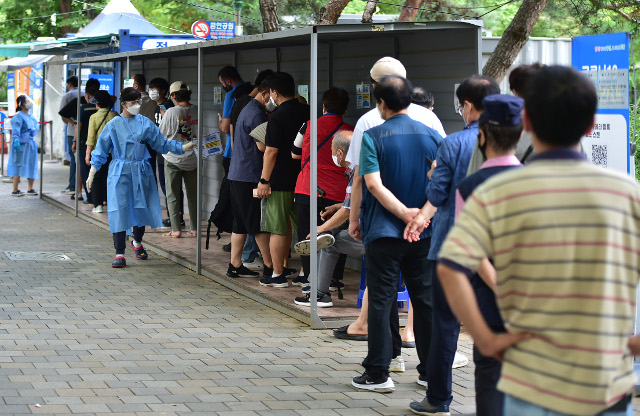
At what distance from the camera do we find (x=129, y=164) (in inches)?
415

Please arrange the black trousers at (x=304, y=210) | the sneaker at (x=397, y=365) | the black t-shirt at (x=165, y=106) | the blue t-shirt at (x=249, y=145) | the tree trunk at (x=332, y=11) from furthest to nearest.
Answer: the tree trunk at (x=332, y=11)
the black t-shirt at (x=165, y=106)
the blue t-shirt at (x=249, y=145)
the black trousers at (x=304, y=210)
the sneaker at (x=397, y=365)

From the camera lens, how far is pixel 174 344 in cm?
728

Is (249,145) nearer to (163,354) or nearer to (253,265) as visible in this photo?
(253,265)

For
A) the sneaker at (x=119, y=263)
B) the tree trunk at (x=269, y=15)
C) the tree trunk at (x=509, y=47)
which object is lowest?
the sneaker at (x=119, y=263)

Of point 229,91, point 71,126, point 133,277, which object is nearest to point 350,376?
point 133,277

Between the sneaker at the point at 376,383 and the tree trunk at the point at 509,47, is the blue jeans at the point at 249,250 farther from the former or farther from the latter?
the sneaker at the point at 376,383

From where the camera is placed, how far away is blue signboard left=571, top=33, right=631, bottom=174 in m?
6.23

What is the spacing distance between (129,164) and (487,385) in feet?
22.5

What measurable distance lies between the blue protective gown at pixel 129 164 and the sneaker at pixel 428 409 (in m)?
5.68

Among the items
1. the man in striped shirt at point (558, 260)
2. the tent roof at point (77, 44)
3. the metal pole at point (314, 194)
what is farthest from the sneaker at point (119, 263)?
the man in striped shirt at point (558, 260)

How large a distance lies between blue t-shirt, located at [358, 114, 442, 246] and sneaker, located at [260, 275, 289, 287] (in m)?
3.56

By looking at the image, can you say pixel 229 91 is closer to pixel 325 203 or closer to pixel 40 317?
pixel 325 203

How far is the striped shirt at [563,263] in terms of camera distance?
279 centimetres

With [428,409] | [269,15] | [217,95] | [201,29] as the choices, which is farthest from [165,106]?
[201,29]
